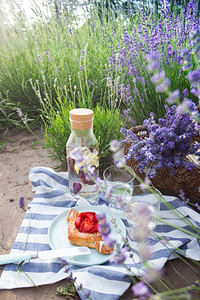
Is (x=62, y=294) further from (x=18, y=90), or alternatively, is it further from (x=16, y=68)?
(x=16, y=68)

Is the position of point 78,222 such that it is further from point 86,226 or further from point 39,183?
point 39,183

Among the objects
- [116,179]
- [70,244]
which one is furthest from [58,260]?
[116,179]

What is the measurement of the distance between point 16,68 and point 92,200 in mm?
1670

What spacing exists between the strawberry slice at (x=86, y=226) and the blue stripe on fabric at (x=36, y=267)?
173mm

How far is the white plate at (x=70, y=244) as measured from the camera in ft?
3.88

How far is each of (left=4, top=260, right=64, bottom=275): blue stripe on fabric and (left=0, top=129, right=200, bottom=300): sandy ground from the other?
0.19 feet

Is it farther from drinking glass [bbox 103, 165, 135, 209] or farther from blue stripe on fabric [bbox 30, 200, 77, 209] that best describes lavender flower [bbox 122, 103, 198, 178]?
blue stripe on fabric [bbox 30, 200, 77, 209]

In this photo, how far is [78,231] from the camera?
1285 millimetres

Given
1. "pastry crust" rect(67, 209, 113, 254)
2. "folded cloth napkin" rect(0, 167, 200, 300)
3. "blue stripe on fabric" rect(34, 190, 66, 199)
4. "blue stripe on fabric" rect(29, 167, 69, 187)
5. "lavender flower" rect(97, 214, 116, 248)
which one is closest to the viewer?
"lavender flower" rect(97, 214, 116, 248)

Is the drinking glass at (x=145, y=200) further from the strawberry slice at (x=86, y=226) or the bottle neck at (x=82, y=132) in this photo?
the bottle neck at (x=82, y=132)

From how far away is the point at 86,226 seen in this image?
129 centimetres

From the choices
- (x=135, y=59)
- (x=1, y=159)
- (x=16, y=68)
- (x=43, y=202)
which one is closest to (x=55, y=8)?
(x=16, y=68)

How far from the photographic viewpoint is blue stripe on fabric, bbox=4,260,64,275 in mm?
1191

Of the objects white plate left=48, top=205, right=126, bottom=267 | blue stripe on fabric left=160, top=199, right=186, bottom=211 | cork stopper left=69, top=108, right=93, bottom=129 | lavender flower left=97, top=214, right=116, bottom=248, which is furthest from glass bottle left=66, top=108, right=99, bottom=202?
lavender flower left=97, top=214, right=116, bottom=248
